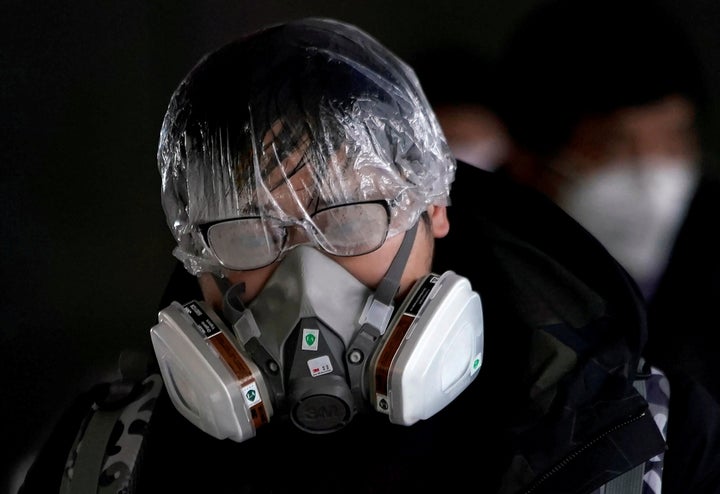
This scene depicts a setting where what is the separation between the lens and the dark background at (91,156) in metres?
1.29

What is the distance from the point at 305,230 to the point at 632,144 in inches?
22.8

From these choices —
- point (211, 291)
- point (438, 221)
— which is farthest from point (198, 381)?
point (438, 221)

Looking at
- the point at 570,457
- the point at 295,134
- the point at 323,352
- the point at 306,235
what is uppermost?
the point at 295,134

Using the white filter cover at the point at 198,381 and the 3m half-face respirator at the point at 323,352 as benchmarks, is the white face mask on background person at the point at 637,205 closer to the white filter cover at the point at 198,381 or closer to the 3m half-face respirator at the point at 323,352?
the 3m half-face respirator at the point at 323,352

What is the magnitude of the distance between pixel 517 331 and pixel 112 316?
2.75 ft

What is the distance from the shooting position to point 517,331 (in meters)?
1.00

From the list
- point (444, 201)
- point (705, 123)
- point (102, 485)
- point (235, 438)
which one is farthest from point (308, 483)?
point (705, 123)

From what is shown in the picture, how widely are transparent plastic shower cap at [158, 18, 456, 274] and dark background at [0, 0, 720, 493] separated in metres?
0.37

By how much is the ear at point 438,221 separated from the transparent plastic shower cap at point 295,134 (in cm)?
6

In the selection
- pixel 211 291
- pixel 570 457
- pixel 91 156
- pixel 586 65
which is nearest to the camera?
pixel 570 457

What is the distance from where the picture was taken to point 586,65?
1.19 meters

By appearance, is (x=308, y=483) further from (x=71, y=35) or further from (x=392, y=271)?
(x=71, y=35)

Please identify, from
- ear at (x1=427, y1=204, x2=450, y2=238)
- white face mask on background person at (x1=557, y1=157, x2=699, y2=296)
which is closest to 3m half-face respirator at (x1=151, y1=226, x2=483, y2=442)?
ear at (x1=427, y1=204, x2=450, y2=238)

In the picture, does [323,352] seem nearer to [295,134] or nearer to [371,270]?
[371,270]
